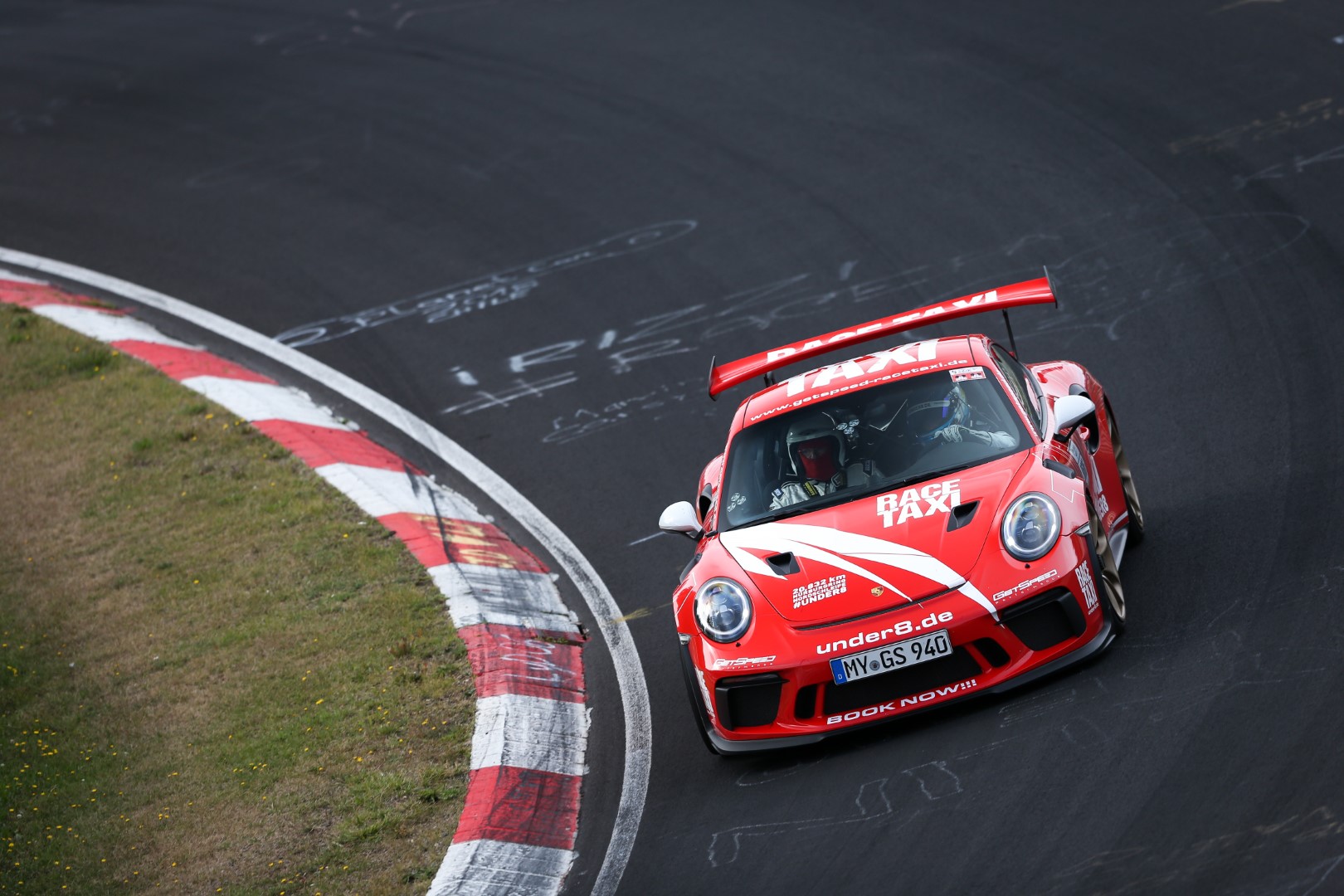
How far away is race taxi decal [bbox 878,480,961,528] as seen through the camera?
21.1 ft

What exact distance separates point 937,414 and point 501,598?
2728mm

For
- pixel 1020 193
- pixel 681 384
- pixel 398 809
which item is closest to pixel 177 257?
pixel 681 384

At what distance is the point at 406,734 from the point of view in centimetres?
708

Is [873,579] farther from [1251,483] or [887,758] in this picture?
[1251,483]

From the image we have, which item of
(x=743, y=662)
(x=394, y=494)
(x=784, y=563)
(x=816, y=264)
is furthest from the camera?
(x=816, y=264)

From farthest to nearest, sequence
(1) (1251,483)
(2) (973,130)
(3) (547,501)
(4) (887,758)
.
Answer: (2) (973,130) < (3) (547,501) < (1) (1251,483) < (4) (887,758)

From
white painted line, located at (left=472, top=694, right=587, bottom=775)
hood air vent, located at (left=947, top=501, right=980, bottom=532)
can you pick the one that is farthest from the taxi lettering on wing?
white painted line, located at (left=472, top=694, right=587, bottom=775)

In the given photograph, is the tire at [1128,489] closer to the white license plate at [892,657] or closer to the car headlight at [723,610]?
the white license plate at [892,657]

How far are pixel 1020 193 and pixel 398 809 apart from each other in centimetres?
748

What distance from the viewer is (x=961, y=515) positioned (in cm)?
634

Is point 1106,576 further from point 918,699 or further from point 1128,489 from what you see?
point 1128,489

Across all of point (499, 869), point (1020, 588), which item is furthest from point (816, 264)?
point (499, 869)

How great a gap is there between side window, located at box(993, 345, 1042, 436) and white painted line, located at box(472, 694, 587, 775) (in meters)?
2.61

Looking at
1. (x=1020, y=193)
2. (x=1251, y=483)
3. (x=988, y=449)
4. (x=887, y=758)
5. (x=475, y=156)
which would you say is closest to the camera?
(x=887, y=758)
